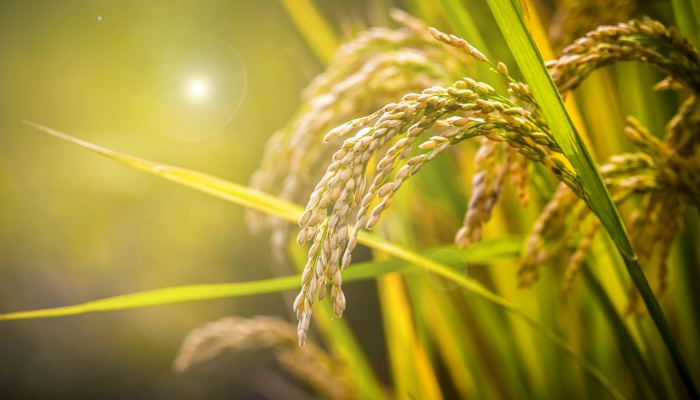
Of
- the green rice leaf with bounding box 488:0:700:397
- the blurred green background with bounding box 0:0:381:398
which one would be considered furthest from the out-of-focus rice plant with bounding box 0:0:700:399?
the blurred green background with bounding box 0:0:381:398

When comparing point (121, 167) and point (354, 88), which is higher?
point (121, 167)

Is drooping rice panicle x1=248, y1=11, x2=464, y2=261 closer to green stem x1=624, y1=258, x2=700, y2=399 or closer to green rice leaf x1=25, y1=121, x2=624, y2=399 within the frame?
green rice leaf x1=25, y1=121, x2=624, y2=399

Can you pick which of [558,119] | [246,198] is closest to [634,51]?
[558,119]

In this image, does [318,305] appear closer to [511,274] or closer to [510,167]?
[511,274]

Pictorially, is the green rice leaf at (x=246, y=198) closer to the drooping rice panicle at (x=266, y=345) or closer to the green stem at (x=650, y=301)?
the green stem at (x=650, y=301)

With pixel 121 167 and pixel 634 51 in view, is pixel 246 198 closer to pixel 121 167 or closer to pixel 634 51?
pixel 634 51
